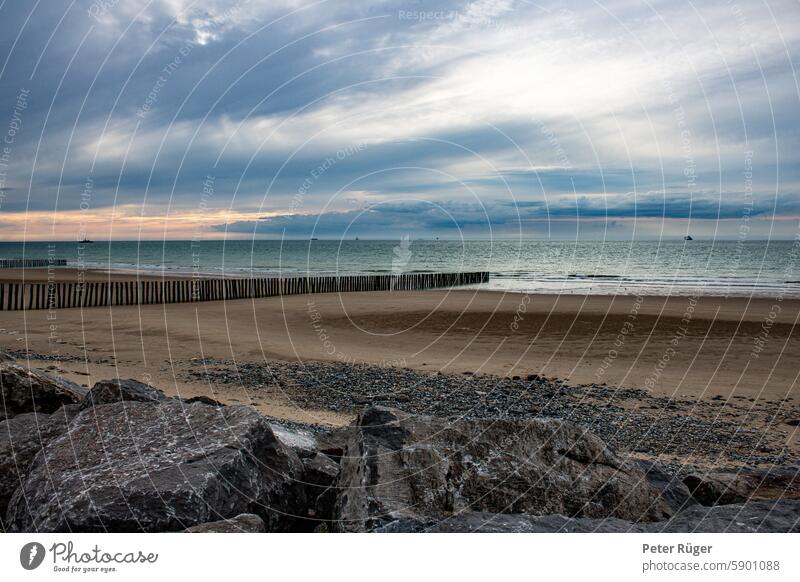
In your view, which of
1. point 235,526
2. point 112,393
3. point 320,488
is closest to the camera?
point 235,526

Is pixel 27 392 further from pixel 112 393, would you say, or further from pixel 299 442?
pixel 299 442

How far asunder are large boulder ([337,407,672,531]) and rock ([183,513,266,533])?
26.2 inches

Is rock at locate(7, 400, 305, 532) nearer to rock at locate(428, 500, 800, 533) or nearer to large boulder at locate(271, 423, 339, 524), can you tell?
large boulder at locate(271, 423, 339, 524)

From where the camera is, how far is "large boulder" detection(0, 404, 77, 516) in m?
5.29

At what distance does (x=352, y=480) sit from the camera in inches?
198

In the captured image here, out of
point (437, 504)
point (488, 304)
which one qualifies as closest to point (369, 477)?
point (437, 504)

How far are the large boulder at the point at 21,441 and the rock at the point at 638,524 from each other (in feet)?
11.6

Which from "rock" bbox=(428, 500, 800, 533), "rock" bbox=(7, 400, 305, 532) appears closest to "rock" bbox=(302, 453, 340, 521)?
"rock" bbox=(7, 400, 305, 532)

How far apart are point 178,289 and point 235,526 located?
33.7 m

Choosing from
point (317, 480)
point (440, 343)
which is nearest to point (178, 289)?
point (440, 343)

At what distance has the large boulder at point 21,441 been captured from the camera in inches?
208

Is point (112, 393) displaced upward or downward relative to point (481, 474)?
upward

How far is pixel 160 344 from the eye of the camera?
728 inches
